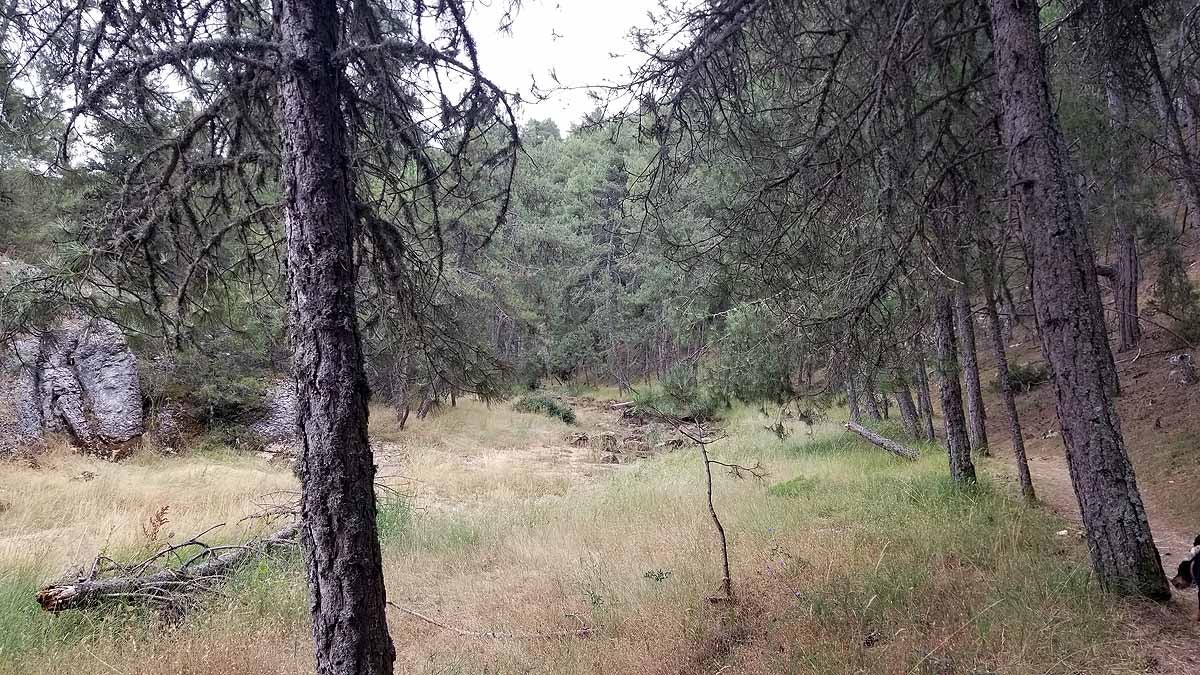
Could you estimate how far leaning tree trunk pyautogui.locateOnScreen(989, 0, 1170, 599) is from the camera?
421cm

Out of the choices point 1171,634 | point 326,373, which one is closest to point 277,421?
point 326,373

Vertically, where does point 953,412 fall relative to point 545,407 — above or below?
above

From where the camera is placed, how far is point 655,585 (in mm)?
5629

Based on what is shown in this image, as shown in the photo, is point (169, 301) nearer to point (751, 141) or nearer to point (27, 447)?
point (751, 141)

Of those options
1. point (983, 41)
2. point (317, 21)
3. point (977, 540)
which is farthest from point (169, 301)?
point (983, 41)

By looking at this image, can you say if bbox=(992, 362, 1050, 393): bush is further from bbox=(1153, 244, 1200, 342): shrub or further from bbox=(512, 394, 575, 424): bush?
bbox=(512, 394, 575, 424): bush

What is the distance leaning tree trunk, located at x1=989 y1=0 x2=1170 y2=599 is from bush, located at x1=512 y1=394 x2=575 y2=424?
23.3 meters

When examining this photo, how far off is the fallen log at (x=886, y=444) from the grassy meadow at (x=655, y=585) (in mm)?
756

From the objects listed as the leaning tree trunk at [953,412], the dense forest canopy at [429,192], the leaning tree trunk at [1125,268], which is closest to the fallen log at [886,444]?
the leaning tree trunk at [953,412]

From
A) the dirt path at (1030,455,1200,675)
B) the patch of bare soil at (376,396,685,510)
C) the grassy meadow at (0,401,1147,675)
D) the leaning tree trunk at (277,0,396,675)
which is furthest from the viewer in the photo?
the patch of bare soil at (376,396,685,510)

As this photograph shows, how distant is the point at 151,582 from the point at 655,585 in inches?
186

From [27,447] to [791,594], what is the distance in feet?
47.9

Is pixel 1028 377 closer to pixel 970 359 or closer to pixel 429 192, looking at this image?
pixel 970 359

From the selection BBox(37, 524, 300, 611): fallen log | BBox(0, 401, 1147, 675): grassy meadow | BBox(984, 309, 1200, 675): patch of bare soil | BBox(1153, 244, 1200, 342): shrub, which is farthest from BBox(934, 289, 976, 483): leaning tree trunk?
BBox(1153, 244, 1200, 342): shrub
